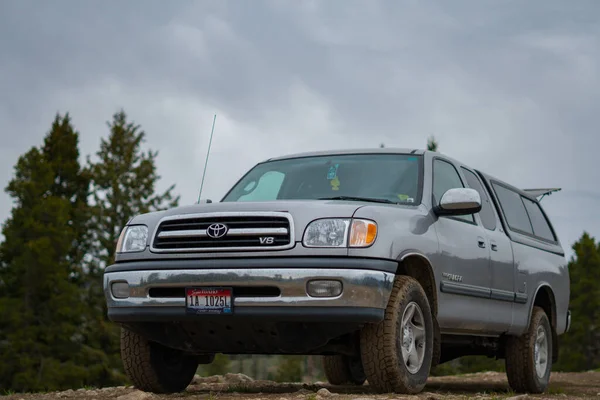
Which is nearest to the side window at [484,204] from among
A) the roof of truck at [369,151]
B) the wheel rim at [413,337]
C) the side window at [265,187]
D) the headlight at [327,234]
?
the roof of truck at [369,151]

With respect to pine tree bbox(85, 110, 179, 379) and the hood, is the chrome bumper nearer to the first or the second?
the hood

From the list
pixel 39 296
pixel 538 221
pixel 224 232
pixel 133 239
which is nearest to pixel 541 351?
pixel 538 221

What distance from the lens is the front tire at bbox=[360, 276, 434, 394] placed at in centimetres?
621

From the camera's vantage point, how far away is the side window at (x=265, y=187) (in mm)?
7824

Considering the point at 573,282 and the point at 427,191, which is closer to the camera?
the point at 427,191

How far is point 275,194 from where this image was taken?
779 cm

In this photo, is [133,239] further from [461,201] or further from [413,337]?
[461,201]

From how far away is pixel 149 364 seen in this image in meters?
7.14

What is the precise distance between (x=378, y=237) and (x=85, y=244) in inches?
1761

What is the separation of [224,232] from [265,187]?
1712 mm

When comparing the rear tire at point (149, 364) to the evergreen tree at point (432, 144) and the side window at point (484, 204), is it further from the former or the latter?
the evergreen tree at point (432, 144)

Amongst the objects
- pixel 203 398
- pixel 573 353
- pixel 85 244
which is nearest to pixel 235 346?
pixel 203 398

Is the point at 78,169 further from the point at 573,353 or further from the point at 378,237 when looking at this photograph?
the point at 378,237

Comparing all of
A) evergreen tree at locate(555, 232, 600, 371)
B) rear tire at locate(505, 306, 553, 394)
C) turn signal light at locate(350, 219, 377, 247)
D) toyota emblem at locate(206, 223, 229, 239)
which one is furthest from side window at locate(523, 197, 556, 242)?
evergreen tree at locate(555, 232, 600, 371)
